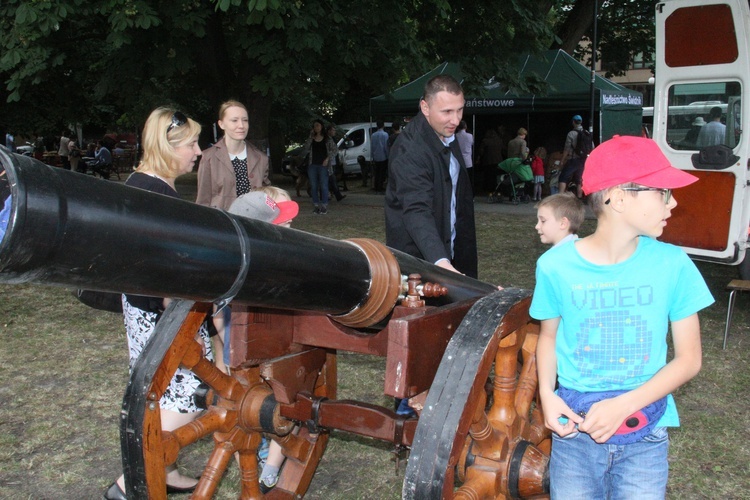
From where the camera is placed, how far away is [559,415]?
2119 millimetres

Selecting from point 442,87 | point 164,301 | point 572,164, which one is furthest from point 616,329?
point 572,164

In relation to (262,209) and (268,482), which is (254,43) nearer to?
(262,209)

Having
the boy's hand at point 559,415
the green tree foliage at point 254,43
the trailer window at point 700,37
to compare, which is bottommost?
the boy's hand at point 559,415

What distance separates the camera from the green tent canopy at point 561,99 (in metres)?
15.8

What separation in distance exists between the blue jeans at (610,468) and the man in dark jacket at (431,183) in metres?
1.29

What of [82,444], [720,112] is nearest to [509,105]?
[720,112]

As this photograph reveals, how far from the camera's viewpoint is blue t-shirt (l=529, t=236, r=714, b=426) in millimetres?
2014

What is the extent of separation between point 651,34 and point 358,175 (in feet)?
33.8

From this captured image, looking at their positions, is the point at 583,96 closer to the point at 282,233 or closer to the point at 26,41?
the point at 26,41

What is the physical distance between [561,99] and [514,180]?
6.55ft

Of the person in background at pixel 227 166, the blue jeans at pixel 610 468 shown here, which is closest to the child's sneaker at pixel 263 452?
the person in background at pixel 227 166

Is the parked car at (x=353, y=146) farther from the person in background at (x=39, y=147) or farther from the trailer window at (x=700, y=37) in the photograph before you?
the trailer window at (x=700, y=37)

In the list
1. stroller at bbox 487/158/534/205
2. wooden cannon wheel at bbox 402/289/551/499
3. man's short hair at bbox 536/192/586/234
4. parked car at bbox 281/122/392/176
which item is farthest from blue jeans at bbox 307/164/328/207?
wooden cannon wheel at bbox 402/289/551/499

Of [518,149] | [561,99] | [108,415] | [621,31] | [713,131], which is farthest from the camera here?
[621,31]
